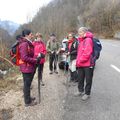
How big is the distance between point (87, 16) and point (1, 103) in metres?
58.4

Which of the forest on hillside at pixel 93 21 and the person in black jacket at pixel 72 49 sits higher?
the person in black jacket at pixel 72 49

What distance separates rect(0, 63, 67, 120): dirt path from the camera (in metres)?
7.24

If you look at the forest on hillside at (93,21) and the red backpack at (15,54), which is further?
the forest on hillside at (93,21)

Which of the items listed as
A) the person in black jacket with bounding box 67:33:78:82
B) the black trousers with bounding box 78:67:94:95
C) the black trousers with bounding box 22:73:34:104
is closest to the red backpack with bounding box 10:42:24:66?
the black trousers with bounding box 22:73:34:104

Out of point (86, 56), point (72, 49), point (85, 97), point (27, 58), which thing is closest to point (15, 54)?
point (27, 58)

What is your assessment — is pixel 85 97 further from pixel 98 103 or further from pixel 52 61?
pixel 52 61

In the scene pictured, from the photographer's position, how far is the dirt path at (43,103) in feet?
23.7

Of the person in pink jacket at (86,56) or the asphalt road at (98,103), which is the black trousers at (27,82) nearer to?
the asphalt road at (98,103)

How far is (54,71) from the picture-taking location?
42.1ft

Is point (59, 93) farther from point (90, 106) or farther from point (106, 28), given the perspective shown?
point (106, 28)

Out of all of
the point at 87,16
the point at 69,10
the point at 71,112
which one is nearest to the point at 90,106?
the point at 71,112

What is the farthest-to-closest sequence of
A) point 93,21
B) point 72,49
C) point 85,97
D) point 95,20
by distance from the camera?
point 93,21 → point 95,20 → point 72,49 → point 85,97

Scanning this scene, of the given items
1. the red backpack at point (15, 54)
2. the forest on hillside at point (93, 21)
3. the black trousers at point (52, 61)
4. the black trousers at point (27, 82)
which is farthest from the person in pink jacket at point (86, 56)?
the forest on hillside at point (93, 21)

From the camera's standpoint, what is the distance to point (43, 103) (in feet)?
27.0
